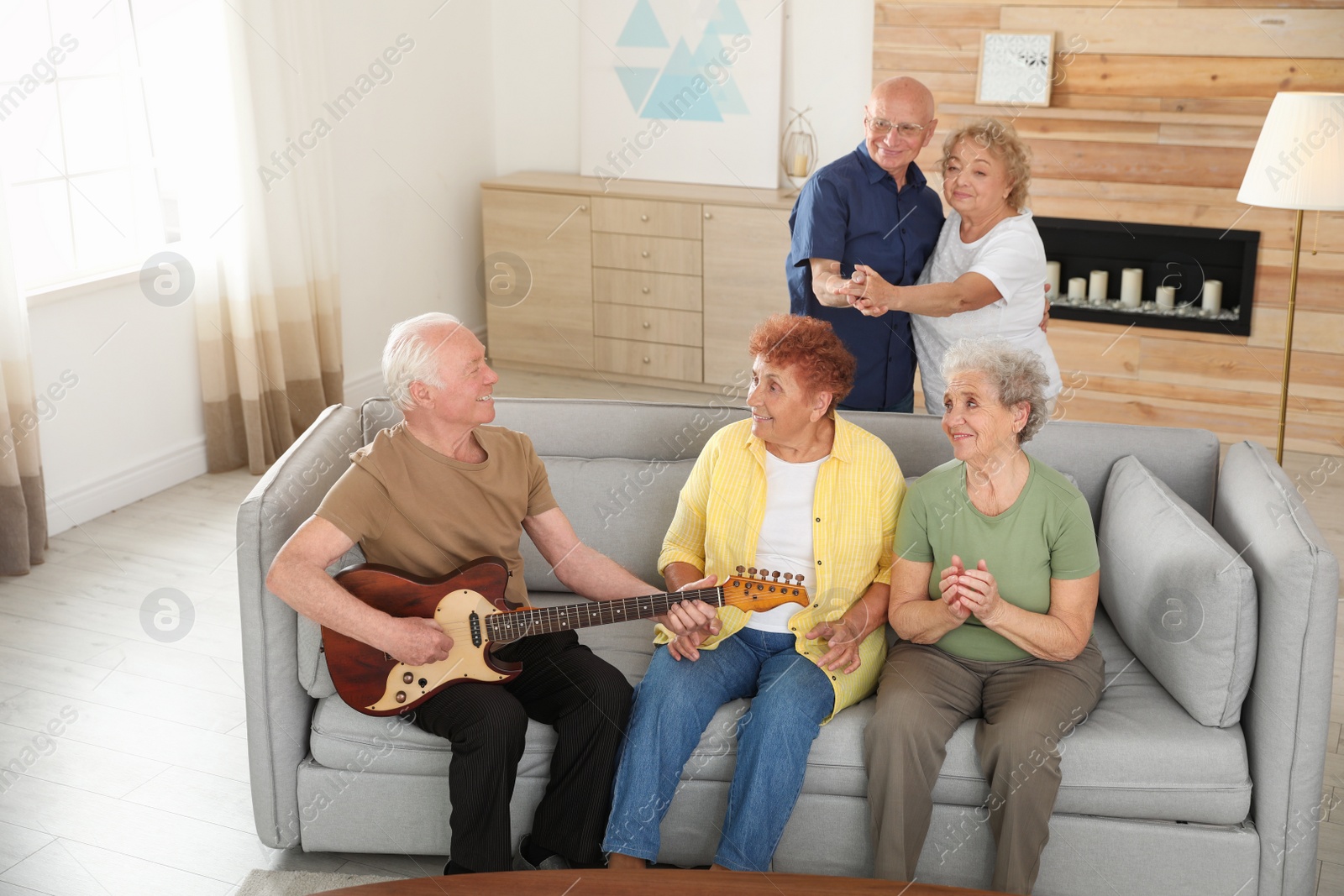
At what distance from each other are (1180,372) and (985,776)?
3168 millimetres

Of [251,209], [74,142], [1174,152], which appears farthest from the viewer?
[1174,152]

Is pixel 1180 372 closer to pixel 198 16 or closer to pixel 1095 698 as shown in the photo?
pixel 1095 698

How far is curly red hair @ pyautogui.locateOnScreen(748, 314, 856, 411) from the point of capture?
91.2 inches

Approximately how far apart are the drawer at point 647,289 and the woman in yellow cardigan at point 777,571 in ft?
9.95

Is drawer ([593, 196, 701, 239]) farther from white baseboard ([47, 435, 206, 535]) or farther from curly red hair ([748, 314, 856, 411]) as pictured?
curly red hair ([748, 314, 856, 411])

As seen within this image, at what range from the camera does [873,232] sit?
2982 mm

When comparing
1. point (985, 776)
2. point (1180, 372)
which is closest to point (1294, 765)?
point (985, 776)

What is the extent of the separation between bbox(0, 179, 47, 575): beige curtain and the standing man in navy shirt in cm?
231

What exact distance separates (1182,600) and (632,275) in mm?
3655

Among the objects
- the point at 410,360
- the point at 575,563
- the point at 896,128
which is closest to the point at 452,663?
the point at 575,563

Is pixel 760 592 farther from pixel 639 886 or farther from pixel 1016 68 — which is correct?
pixel 1016 68

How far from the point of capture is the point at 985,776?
2.11m

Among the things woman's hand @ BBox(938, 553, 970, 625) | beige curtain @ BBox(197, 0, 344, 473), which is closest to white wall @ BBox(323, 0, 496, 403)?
beige curtain @ BBox(197, 0, 344, 473)

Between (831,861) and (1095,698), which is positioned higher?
(1095,698)
